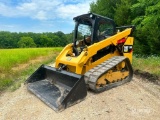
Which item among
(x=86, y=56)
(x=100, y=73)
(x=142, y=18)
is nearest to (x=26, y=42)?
(x=142, y=18)

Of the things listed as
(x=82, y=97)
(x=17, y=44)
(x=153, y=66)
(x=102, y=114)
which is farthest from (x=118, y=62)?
(x=17, y=44)

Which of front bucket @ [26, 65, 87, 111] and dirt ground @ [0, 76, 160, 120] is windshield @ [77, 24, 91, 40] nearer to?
front bucket @ [26, 65, 87, 111]

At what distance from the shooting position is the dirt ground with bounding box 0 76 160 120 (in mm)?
4172

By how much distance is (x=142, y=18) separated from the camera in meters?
18.1

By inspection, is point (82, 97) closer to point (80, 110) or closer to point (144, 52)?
point (80, 110)

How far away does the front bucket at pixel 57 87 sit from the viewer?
179 inches

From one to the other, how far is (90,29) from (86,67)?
1097mm

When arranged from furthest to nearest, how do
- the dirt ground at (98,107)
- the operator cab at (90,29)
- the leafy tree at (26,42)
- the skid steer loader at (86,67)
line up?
1. the leafy tree at (26,42)
2. the operator cab at (90,29)
3. the skid steer loader at (86,67)
4. the dirt ground at (98,107)

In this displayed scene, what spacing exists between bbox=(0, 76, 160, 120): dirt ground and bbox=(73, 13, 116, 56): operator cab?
61.8 inches

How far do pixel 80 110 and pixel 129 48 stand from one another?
3.11 metres

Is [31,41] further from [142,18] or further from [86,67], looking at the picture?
[86,67]

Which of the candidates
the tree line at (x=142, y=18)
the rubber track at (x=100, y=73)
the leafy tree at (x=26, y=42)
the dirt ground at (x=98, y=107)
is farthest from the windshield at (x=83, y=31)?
the leafy tree at (x=26, y=42)

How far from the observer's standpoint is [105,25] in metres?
6.42

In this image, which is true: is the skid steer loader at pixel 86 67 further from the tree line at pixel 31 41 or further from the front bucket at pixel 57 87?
the tree line at pixel 31 41
